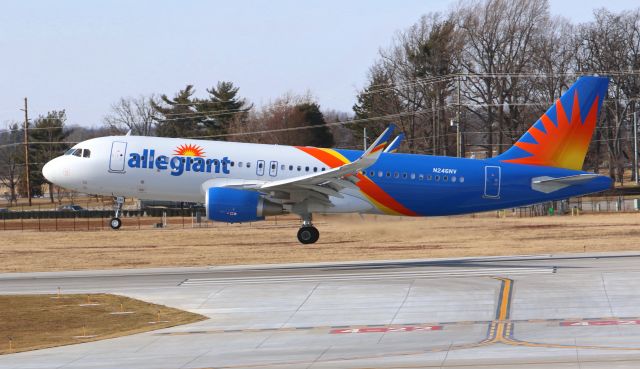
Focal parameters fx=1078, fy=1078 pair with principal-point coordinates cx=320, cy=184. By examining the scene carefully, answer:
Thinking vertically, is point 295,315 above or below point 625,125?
below

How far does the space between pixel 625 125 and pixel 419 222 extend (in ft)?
299

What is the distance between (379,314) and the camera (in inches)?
1407

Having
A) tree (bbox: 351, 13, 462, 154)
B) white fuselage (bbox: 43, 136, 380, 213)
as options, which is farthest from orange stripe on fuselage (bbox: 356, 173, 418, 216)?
tree (bbox: 351, 13, 462, 154)

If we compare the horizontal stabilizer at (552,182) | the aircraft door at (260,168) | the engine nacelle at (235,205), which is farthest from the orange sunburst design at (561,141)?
the engine nacelle at (235,205)

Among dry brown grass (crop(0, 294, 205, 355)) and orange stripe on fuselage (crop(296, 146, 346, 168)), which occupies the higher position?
orange stripe on fuselage (crop(296, 146, 346, 168))

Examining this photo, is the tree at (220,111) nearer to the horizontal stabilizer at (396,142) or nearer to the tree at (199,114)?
the tree at (199,114)

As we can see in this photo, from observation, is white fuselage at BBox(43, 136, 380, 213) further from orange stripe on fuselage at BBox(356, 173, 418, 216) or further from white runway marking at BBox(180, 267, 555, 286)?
white runway marking at BBox(180, 267, 555, 286)

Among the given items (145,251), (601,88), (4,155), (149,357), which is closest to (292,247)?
(145,251)

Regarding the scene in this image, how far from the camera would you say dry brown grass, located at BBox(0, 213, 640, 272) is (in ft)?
186

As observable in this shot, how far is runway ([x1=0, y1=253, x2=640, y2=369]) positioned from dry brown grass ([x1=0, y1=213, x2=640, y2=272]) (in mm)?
3712

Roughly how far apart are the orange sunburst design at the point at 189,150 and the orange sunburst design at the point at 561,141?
1424cm

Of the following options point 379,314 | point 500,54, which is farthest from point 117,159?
point 500,54

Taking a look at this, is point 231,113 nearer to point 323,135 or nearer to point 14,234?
point 323,135

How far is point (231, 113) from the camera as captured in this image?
147 meters
